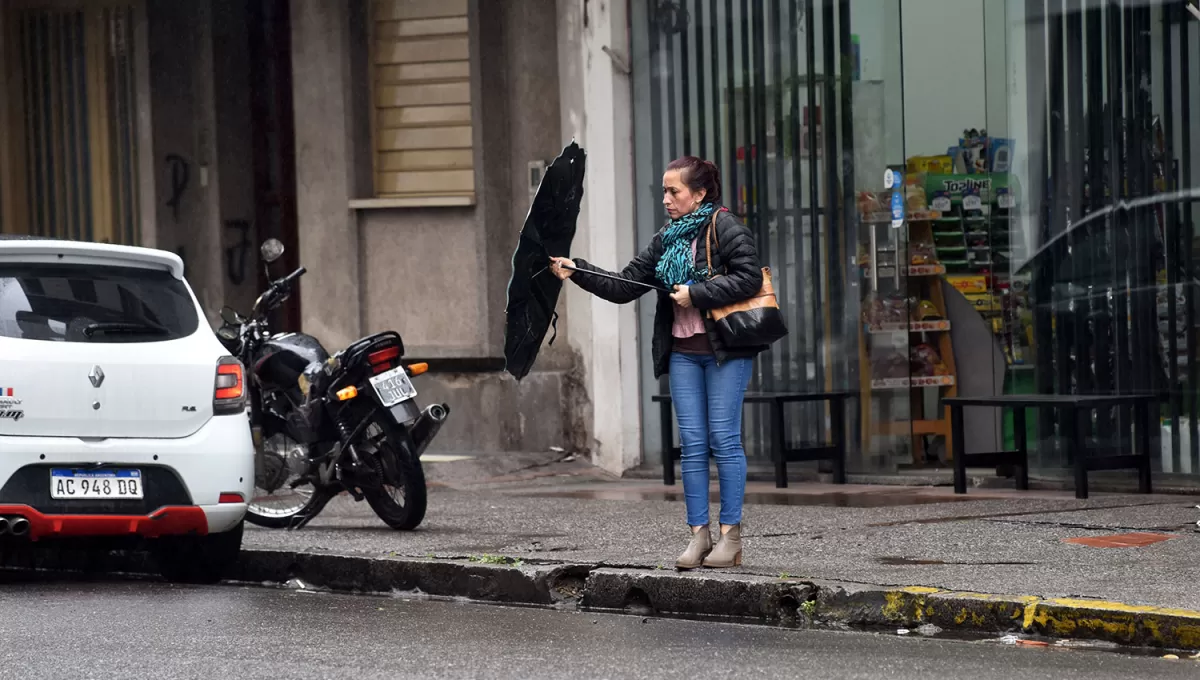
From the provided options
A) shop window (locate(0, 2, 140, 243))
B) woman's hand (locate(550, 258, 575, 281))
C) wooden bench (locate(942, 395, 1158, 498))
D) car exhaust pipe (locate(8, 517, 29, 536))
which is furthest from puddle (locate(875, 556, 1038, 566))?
shop window (locate(0, 2, 140, 243))

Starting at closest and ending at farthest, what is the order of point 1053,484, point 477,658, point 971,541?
point 477,658, point 971,541, point 1053,484

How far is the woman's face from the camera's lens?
7.98 meters

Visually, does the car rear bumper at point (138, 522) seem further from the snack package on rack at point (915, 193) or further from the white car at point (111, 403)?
the snack package on rack at point (915, 193)

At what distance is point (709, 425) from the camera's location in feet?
26.2

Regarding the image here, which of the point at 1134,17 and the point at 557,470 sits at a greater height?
→ the point at 1134,17

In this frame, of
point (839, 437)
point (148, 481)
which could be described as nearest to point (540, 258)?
point (148, 481)

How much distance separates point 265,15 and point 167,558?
25.5ft

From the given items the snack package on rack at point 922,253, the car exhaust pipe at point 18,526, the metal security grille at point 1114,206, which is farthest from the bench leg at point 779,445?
the car exhaust pipe at point 18,526

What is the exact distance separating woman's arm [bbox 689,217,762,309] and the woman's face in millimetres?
248

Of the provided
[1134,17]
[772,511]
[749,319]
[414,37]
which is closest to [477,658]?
[749,319]

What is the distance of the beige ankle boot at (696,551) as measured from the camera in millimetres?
7754

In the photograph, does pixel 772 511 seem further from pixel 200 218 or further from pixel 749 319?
pixel 200 218

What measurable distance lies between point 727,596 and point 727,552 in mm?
453

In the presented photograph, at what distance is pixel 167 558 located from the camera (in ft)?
29.5
